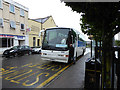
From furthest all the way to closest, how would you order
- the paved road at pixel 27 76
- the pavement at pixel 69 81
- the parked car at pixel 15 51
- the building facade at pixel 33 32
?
1. the building facade at pixel 33 32
2. the parked car at pixel 15 51
3. the paved road at pixel 27 76
4. the pavement at pixel 69 81

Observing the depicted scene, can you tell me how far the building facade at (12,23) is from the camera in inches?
600

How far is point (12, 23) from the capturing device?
55.4 feet

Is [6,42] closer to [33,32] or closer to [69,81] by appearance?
[33,32]

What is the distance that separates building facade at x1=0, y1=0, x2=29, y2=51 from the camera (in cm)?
1524

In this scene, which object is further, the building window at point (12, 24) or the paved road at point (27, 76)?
the building window at point (12, 24)

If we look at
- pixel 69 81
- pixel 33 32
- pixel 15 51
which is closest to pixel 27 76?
pixel 69 81

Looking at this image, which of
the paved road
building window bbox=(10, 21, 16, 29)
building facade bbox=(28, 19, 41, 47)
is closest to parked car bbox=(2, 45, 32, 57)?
the paved road

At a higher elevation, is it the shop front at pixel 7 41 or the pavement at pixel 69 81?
the shop front at pixel 7 41

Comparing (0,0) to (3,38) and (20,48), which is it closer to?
(3,38)

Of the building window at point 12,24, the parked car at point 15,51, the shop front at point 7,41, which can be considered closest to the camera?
the parked car at point 15,51

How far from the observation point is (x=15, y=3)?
57.4 ft

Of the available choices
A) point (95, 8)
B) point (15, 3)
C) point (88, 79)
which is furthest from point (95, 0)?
point (15, 3)

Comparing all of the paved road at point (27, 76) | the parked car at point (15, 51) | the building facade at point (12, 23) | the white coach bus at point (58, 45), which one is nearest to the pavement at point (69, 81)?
the paved road at point (27, 76)

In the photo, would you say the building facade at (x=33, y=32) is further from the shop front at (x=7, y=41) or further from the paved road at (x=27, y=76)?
the paved road at (x=27, y=76)
